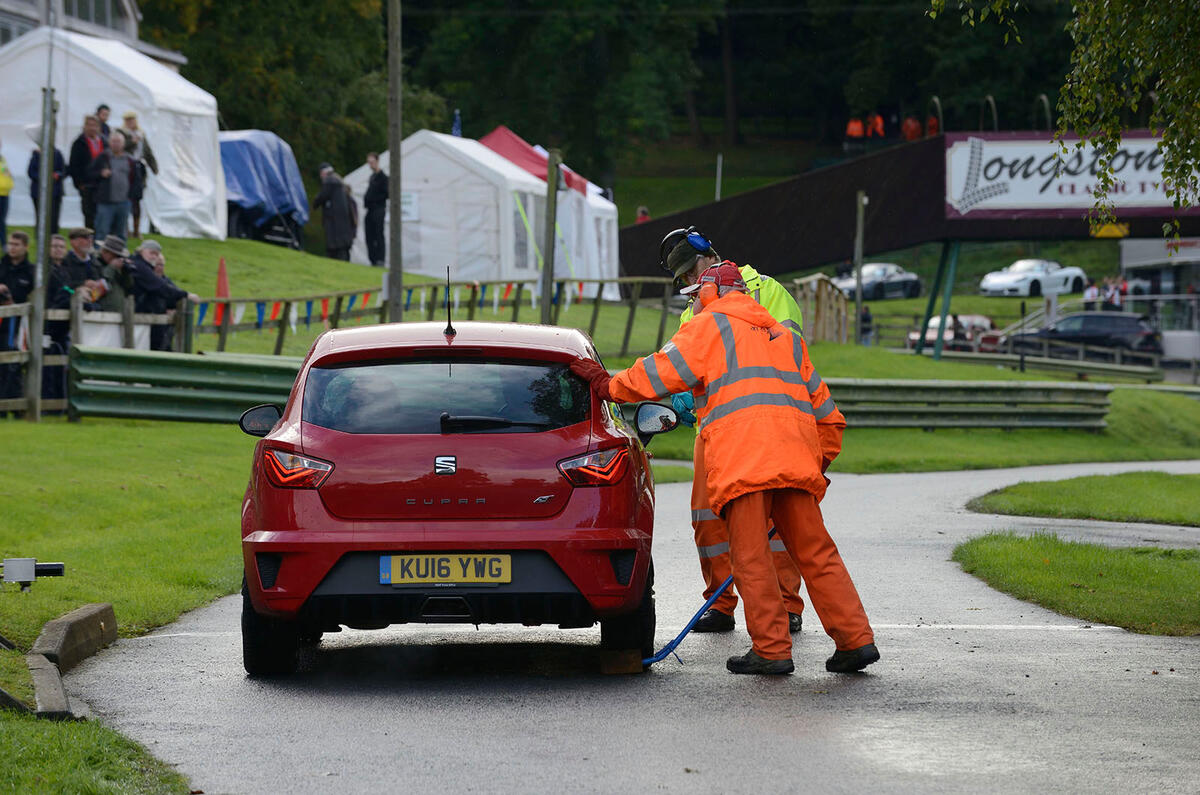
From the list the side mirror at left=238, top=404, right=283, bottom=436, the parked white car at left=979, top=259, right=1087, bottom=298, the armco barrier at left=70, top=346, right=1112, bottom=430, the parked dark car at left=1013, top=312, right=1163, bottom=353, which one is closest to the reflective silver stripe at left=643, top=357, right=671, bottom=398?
the side mirror at left=238, top=404, right=283, bottom=436

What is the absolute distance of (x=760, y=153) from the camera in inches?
3684

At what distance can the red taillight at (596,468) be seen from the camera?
25.4ft

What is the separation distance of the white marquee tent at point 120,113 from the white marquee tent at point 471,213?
576 cm

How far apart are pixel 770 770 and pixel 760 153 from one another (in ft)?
291

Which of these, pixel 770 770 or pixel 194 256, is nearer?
pixel 770 770

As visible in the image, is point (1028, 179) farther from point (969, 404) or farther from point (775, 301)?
point (775, 301)

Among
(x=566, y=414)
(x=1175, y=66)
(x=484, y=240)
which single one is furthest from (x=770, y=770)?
(x=484, y=240)

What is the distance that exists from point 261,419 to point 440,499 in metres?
1.29

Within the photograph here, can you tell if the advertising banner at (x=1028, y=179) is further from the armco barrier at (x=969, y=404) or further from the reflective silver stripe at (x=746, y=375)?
the reflective silver stripe at (x=746, y=375)

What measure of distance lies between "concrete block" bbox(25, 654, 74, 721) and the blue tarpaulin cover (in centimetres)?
3162

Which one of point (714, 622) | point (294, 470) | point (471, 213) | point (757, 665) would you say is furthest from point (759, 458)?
point (471, 213)

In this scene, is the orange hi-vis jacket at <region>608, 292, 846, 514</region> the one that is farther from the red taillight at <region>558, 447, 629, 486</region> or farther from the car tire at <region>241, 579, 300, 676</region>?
the car tire at <region>241, 579, 300, 676</region>

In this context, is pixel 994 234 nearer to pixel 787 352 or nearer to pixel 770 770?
pixel 787 352

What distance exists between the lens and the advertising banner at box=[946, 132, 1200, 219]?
33906 mm
